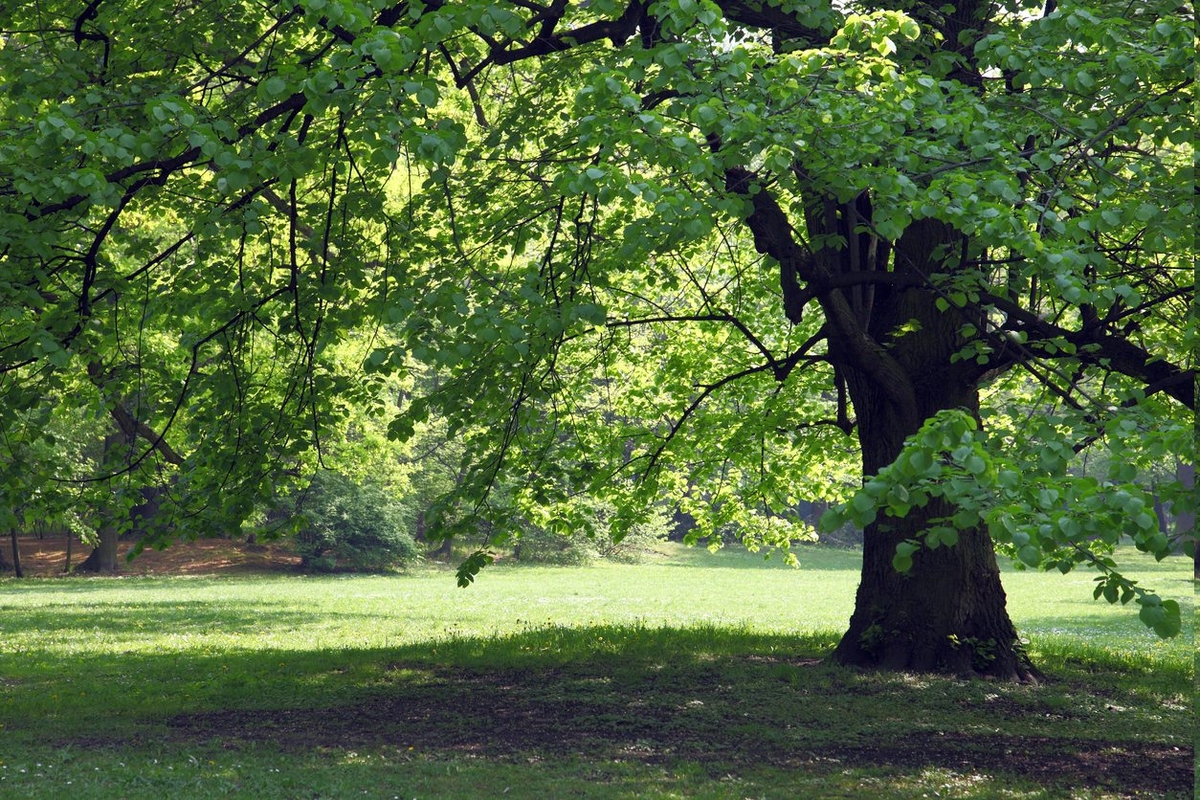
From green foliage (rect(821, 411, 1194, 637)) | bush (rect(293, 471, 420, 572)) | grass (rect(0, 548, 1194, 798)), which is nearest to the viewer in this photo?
green foliage (rect(821, 411, 1194, 637))

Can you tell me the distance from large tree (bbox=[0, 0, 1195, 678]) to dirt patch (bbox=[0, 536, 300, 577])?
1036 inches

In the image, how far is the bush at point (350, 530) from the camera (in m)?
38.1

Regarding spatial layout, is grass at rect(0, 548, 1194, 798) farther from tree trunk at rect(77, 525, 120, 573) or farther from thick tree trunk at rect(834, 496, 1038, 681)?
tree trunk at rect(77, 525, 120, 573)

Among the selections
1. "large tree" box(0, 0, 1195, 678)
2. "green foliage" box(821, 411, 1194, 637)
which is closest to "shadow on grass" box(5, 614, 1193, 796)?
"large tree" box(0, 0, 1195, 678)

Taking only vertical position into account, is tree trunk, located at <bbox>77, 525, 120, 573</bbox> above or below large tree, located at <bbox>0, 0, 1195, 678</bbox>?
below

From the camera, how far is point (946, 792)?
23.1 feet

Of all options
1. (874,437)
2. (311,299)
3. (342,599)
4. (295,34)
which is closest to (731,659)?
(874,437)

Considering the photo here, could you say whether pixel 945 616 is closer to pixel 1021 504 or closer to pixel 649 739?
pixel 649 739

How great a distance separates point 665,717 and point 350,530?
102 ft

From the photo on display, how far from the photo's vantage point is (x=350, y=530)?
38750 mm

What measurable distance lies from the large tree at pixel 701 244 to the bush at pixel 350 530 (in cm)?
2439

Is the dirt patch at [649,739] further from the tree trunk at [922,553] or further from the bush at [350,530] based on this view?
the bush at [350,530]

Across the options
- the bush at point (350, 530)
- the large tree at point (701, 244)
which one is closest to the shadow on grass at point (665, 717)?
the large tree at point (701, 244)

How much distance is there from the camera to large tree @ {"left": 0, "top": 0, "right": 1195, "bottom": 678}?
5.97 meters
